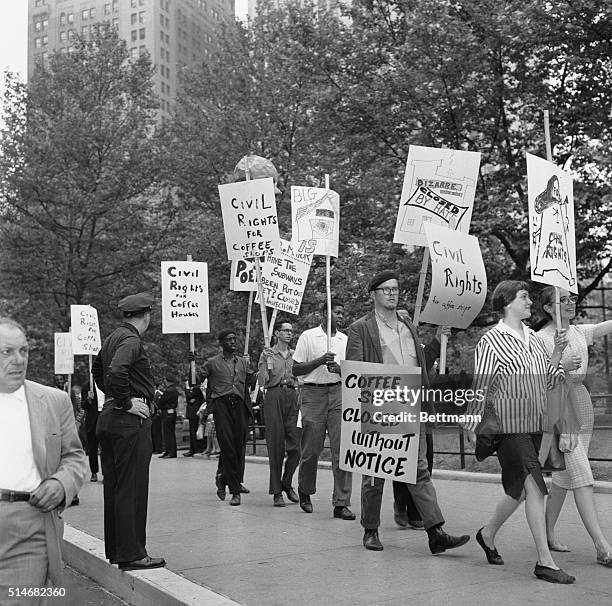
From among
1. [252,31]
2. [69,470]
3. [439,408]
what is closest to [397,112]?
[439,408]

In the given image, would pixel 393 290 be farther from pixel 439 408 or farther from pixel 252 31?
pixel 252 31

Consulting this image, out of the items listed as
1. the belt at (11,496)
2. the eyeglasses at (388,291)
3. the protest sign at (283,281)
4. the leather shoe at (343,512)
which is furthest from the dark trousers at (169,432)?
the belt at (11,496)

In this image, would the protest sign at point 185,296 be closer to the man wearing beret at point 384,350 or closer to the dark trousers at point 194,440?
the man wearing beret at point 384,350

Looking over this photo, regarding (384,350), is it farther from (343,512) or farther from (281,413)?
(281,413)

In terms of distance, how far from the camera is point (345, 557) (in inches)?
269

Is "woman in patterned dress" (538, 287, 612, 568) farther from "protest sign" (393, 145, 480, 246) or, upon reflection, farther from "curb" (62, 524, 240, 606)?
"curb" (62, 524, 240, 606)

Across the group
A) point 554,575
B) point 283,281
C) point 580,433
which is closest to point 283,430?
point 283,281

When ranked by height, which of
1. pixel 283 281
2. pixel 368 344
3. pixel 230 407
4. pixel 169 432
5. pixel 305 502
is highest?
pixel 283 281

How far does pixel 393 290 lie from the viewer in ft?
23.7

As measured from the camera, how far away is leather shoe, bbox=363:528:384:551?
23.2 feet

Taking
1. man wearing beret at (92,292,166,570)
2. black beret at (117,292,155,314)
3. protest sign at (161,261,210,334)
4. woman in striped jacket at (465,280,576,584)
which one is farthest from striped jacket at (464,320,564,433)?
protest sign at (161,261,210,334)

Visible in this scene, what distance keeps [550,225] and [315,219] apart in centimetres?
458

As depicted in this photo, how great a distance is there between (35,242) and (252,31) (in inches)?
424

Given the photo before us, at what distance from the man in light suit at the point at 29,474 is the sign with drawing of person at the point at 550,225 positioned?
12.3 ft
